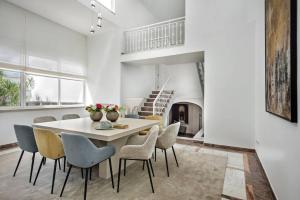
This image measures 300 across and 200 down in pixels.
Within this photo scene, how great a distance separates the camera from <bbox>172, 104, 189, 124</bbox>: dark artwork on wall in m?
9.36

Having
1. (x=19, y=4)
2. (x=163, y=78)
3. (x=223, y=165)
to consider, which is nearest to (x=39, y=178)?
(x=223, y=165)

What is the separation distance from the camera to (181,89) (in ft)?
25.2

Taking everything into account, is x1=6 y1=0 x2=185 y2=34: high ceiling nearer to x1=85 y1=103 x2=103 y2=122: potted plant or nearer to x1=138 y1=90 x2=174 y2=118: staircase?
x1=85 y1=103 x2=103 y2=122: potted plant

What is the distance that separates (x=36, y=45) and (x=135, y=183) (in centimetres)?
474

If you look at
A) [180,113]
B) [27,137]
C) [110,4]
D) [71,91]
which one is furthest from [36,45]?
[180,113]

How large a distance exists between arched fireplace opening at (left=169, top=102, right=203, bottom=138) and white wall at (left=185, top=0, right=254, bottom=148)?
4.79 metres

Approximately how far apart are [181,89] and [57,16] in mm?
5424

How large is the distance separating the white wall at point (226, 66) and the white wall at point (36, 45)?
4.09m

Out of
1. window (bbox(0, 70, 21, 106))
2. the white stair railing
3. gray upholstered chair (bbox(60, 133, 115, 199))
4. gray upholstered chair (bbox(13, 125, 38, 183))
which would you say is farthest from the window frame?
gray upholstered chair (bbox(60, 133, 115, 199))

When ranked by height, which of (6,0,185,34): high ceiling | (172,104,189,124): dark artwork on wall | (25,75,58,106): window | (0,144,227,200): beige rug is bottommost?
(0,144,227,200): beige rug

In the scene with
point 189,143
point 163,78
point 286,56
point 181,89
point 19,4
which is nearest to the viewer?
point 286,56

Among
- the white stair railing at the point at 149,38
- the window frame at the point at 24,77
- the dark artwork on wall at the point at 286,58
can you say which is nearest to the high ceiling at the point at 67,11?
the white stair railing at the point at 149,38

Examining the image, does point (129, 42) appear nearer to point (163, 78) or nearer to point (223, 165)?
point (163, 78)

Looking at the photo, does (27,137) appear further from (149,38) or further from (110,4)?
(110,4)
